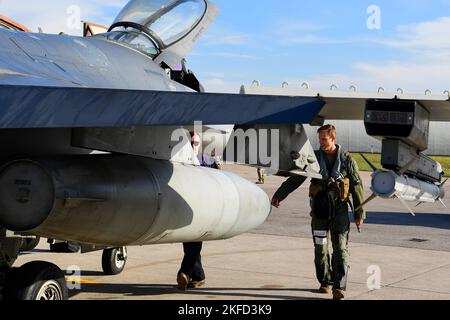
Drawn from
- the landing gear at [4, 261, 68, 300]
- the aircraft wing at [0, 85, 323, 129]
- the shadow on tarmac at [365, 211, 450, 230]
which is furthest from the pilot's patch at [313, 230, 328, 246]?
the shadow on tarmac at [365, 211, 450, 230]

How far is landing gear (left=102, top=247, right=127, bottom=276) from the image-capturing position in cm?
918

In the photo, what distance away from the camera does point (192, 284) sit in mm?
8508

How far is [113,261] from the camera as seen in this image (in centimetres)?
924

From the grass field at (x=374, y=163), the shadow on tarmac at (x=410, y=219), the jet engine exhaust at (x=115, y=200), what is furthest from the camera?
the grass field at (x=374, y=163)

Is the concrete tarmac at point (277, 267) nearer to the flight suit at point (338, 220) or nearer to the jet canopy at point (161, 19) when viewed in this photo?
the flight suit at point (338, 220)

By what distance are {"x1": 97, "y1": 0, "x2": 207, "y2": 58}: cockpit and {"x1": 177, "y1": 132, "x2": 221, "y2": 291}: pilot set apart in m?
1.30

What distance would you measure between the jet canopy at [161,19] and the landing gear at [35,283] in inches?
121

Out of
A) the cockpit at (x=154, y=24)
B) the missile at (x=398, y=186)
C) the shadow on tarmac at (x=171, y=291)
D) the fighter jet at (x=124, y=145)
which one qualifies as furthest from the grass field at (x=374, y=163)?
the fighter jet at (x=124, y=145)

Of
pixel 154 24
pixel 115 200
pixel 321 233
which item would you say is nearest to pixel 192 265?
pixel 321 233

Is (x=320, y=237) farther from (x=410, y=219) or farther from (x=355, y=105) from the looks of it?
(x=410, y=219)

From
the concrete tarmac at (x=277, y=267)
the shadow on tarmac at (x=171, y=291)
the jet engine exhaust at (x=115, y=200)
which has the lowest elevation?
the shadow on tarmac at (x=171, y=291)

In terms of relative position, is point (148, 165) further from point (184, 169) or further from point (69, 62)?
point (69, 62)

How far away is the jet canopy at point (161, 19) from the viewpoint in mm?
8164

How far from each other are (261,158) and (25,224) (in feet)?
8.99
